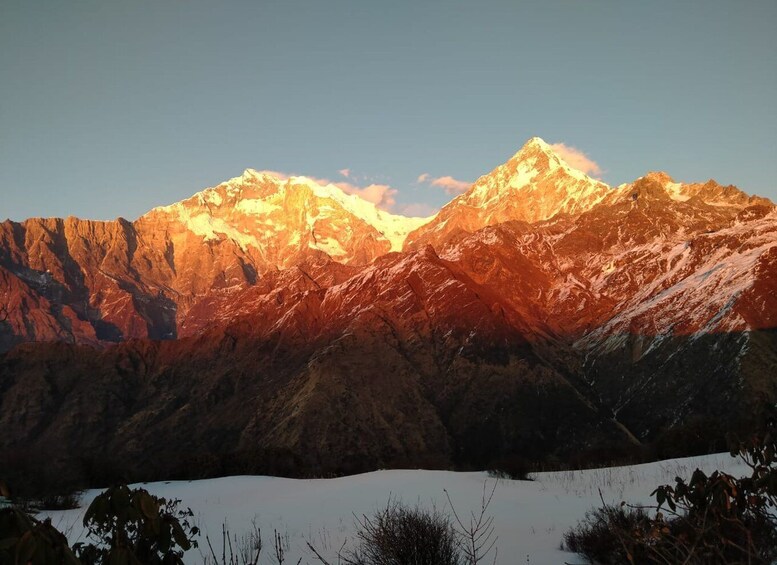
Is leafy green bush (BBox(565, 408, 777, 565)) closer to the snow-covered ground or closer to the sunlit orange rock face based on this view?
the snow-covered ground

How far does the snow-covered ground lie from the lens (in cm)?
1372

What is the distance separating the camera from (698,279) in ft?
A: 565

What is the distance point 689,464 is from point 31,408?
19070cm

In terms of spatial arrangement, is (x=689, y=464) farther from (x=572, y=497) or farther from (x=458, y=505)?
(x=458, y=505)

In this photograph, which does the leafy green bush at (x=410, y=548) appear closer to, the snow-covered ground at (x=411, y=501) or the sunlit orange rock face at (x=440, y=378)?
the snow-covered ground at (x=411, y=501)

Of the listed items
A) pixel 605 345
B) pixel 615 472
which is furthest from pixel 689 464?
pixel 605 345

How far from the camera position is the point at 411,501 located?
17.6 m

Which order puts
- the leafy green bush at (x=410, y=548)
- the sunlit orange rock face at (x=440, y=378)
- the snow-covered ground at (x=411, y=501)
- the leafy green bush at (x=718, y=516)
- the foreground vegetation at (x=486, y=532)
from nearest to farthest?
the foreground vegetation at (x=486, y=532), the leafy green bush at (x=718, y=516), the leafy green bush at (x=410, y=548), the snow-covered ground at (x=411, y=501), the sunlit orange rock face at (x=440, y=378)

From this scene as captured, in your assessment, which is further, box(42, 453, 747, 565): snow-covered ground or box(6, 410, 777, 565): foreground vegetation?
box(42, 453, 747, 565): snow-covered ground

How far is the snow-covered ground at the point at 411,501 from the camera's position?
540 inches

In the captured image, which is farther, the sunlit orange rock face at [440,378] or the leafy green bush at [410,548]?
the sunlit orange rock face at [440,378]

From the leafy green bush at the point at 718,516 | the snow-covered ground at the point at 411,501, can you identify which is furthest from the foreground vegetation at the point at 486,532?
the snow-covered ground at the point at 411,501

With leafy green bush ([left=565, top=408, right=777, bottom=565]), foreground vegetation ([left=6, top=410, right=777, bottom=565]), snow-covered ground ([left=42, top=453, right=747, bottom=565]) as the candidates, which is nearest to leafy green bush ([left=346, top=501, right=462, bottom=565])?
foreground vegetation ([left=6, top=410, right=777, bottom=565])

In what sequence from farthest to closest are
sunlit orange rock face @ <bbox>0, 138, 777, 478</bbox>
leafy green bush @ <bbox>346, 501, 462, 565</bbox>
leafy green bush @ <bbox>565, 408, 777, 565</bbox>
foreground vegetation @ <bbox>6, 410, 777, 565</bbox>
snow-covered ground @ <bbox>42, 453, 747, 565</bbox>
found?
sunlit orange rock face @ <bbox>0, 138, 777, 478</bbox> < snow-covered ground @ <bbox>42, 453, 747, 565</bbox> < leafy green bush @ <bbox>346, 501, 462, 565</bbox> < leafy green bush @ <bbox>565, 408, 777, 565</bbox> < foreground vegetation @ <bbox>6, 410, 777, 565</bbox>
